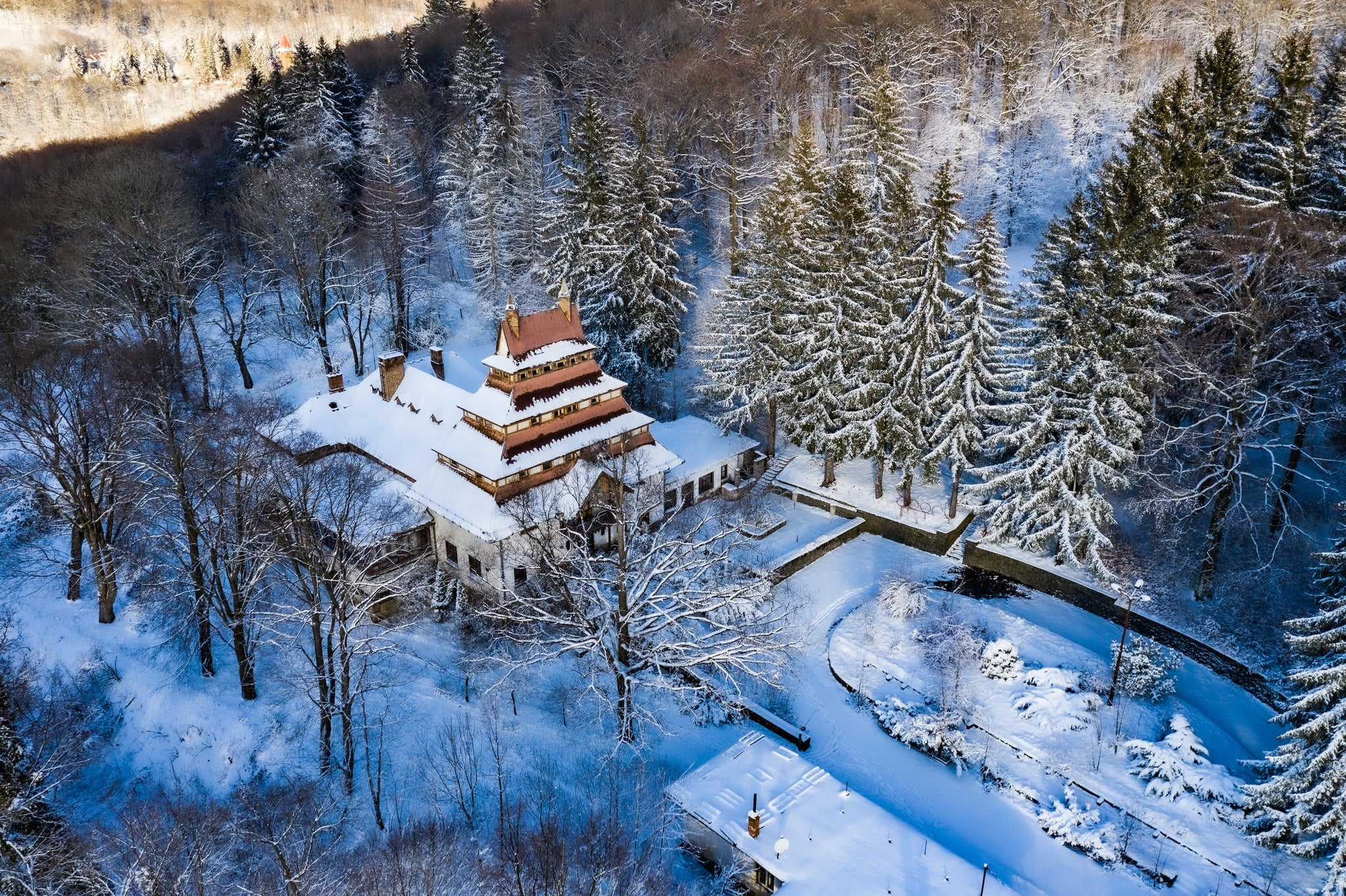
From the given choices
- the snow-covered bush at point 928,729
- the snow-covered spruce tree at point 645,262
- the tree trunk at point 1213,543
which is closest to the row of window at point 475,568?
the snow-covered bush at point 928,729

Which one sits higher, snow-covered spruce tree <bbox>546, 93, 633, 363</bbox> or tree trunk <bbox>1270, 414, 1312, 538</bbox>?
snow-covered spruce tree <bbox>546, 93, 633, 363</bbox>

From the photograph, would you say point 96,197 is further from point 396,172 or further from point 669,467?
point 669,467

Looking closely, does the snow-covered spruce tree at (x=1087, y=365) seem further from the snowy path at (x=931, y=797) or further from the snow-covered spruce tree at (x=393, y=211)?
the snow-covered spruce tree at (x=393, y=211)

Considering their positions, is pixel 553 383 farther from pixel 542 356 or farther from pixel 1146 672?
pixel 1146 672

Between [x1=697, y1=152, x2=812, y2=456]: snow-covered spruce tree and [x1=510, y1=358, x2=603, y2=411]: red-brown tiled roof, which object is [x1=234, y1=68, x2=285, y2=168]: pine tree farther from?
[x1=697, y1=152, x2=812, y2=456]: snow-covered spruce tree

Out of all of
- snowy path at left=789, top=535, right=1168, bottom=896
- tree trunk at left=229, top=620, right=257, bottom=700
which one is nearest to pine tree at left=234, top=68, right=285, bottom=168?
tree trunk at left=229, top=620, right=257, bottom=700

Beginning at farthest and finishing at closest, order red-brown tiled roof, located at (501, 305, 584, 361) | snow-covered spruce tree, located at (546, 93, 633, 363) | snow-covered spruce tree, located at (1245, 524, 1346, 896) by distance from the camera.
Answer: snow-covered spruce tree, located at (546, 93, 633, 363)
red-brown tiled roof, located at (501, 305, 584, 361)
snow-covered spruce tree, located at (1245, 524, 1346, 896)

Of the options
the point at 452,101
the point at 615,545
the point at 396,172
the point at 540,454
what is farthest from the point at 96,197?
the point at 615,545
